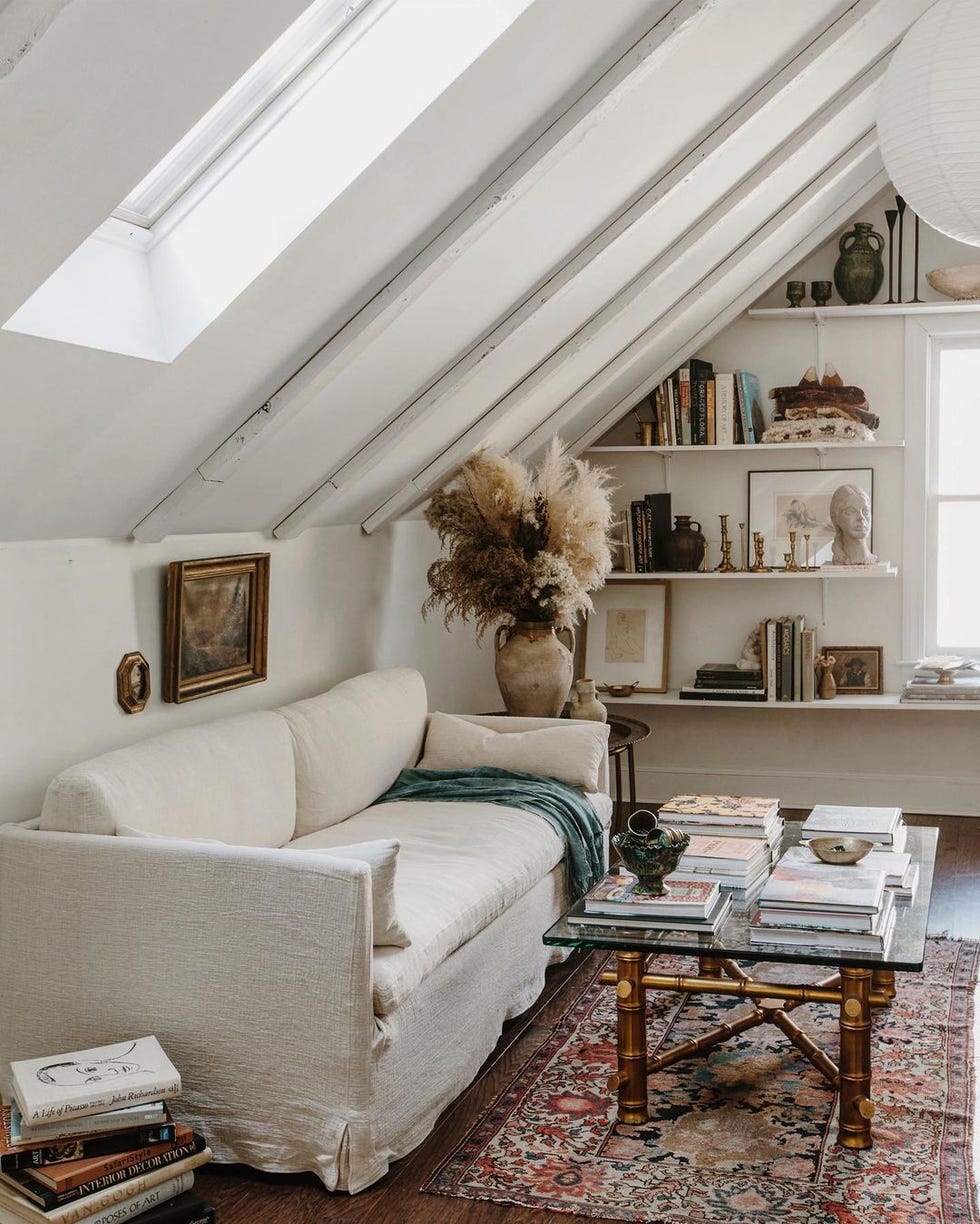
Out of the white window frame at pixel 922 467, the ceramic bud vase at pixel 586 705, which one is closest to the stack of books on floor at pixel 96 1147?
the ceramic bud vase at pixel 586 705

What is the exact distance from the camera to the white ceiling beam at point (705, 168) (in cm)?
343

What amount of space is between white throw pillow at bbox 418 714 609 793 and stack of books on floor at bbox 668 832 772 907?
938mm

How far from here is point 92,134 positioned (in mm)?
1879

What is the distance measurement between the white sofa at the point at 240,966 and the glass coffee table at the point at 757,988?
1.02ft

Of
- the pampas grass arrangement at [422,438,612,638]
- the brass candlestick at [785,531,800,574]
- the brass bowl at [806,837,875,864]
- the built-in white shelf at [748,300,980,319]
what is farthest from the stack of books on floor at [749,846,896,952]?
the built-in white shelf at [748,300,980,319]

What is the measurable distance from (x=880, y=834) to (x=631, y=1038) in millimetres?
877

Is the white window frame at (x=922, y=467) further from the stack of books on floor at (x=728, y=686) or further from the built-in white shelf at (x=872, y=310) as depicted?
the stack of books on floor at (x=728, y=686)

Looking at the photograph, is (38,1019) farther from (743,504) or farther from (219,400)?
(743,504)

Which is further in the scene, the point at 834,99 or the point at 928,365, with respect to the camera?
the point at 928,365

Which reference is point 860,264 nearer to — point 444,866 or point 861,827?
point 861,827

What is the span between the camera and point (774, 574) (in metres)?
5.52

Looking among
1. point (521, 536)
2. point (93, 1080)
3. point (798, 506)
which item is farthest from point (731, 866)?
point (798, 506)

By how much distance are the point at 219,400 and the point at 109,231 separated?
526mm

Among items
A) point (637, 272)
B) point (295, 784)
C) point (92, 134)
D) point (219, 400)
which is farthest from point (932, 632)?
point (92, 134)
